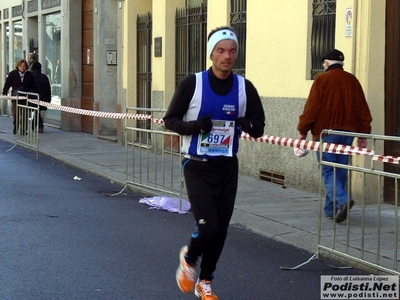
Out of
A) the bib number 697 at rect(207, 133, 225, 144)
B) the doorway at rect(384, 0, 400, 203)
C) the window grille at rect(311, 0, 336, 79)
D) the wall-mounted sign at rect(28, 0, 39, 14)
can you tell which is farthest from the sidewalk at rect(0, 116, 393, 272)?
the wall-mounted sign at rect(28, 0, 39, 14)

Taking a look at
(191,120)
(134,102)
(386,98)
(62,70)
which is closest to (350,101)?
(386,98)

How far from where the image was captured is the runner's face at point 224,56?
5605 mm

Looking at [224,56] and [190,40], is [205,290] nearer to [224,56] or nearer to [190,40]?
[224,56]

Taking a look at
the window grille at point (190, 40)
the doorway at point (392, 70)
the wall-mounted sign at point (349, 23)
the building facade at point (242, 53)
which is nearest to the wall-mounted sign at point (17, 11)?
the building facade at point (242, 53)

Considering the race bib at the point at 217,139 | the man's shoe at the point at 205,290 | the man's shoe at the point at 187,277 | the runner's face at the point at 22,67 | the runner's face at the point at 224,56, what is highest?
the runner's face at the point at 224,56

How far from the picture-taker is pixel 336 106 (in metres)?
8.98

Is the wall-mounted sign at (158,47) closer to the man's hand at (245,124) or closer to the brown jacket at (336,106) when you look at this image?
the brown jacket at (336,106)

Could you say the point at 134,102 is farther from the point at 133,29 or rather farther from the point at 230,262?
the point at 230,262

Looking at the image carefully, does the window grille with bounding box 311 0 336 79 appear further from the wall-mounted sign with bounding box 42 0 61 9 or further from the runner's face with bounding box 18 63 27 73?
the wall-mounted sign with bounding box 42 0 61 9

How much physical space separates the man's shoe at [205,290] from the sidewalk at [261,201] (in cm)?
187

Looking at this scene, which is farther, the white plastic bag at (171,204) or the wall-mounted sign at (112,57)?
the wall-mounted sign at (112,57)

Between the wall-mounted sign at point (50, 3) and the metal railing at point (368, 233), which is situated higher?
the wall-mounted sign at point (50, 3)

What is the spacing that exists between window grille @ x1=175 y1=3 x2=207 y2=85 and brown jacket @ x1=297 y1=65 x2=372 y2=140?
6.08m

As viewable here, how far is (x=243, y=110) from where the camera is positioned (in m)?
5.79
